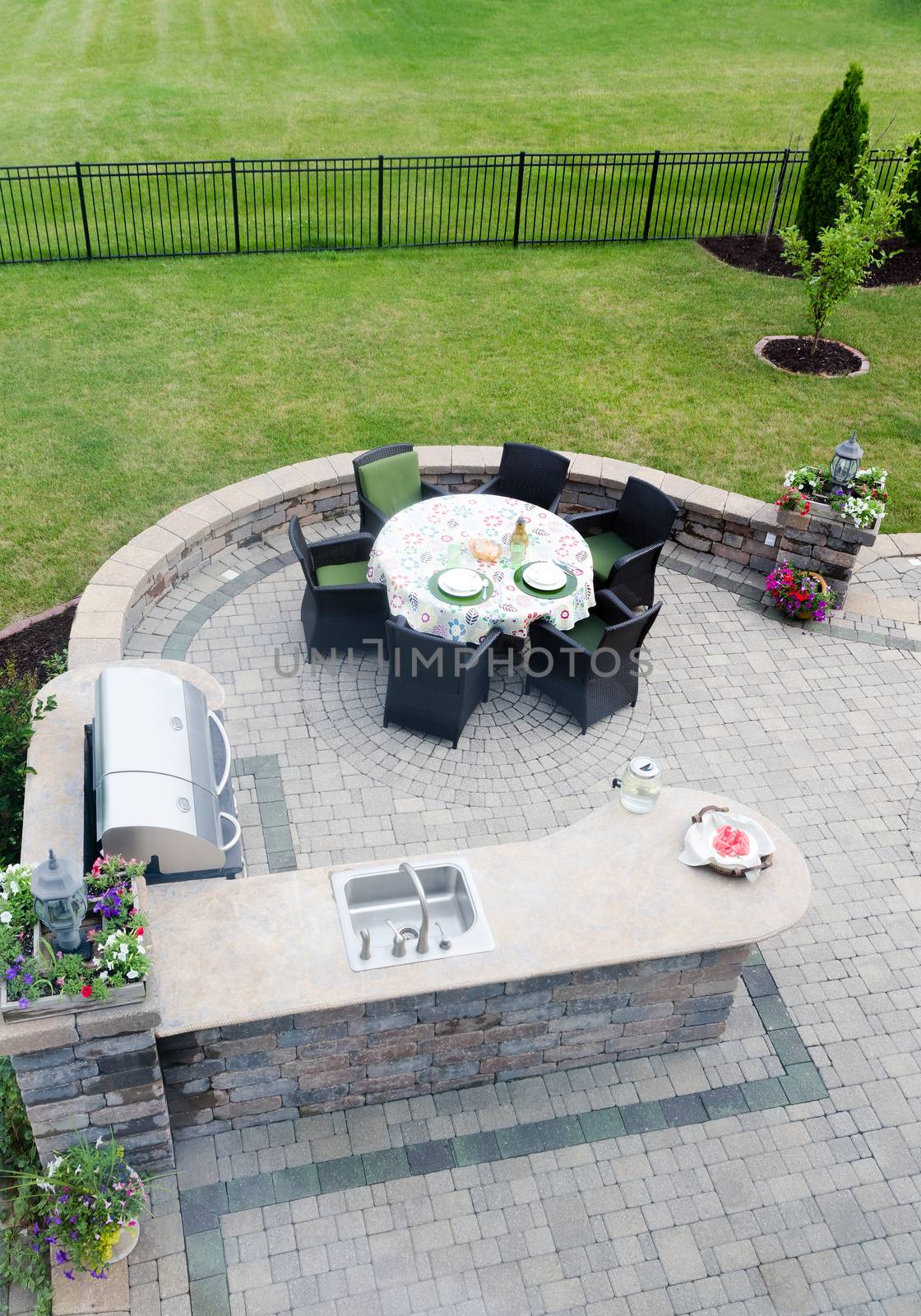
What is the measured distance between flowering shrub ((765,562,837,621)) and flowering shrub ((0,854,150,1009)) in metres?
6.60

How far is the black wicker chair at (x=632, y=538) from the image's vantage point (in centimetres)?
909

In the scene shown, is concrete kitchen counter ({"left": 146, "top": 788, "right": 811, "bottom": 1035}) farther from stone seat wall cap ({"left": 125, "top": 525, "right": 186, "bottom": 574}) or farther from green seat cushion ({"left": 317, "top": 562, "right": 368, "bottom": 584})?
stone seat wall cap ({"left": 125, "top": 525, "right": 186, "bottom": 574})

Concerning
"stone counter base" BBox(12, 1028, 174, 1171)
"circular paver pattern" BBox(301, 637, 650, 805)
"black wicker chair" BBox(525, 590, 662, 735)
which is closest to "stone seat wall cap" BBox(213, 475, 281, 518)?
"circular paver pattern" BBox(301, 637, 650, 805)

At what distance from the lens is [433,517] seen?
9148mm

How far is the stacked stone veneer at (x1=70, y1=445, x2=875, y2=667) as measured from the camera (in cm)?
921

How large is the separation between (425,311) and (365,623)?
7544 mm

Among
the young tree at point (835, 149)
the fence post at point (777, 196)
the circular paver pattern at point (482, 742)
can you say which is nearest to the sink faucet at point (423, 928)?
the circular paver pattern at point (482, 742)

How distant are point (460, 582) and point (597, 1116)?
3.90m

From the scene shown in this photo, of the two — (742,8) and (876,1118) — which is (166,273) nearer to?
(876,1118)

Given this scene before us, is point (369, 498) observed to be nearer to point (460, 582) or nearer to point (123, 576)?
point (460, 582)

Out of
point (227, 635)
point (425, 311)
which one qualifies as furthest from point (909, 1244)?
point (425, 311)

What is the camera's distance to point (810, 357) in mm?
14180

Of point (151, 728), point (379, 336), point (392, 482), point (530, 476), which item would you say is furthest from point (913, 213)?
point (151, 728)

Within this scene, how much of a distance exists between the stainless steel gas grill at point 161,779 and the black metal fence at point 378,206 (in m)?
11.5
